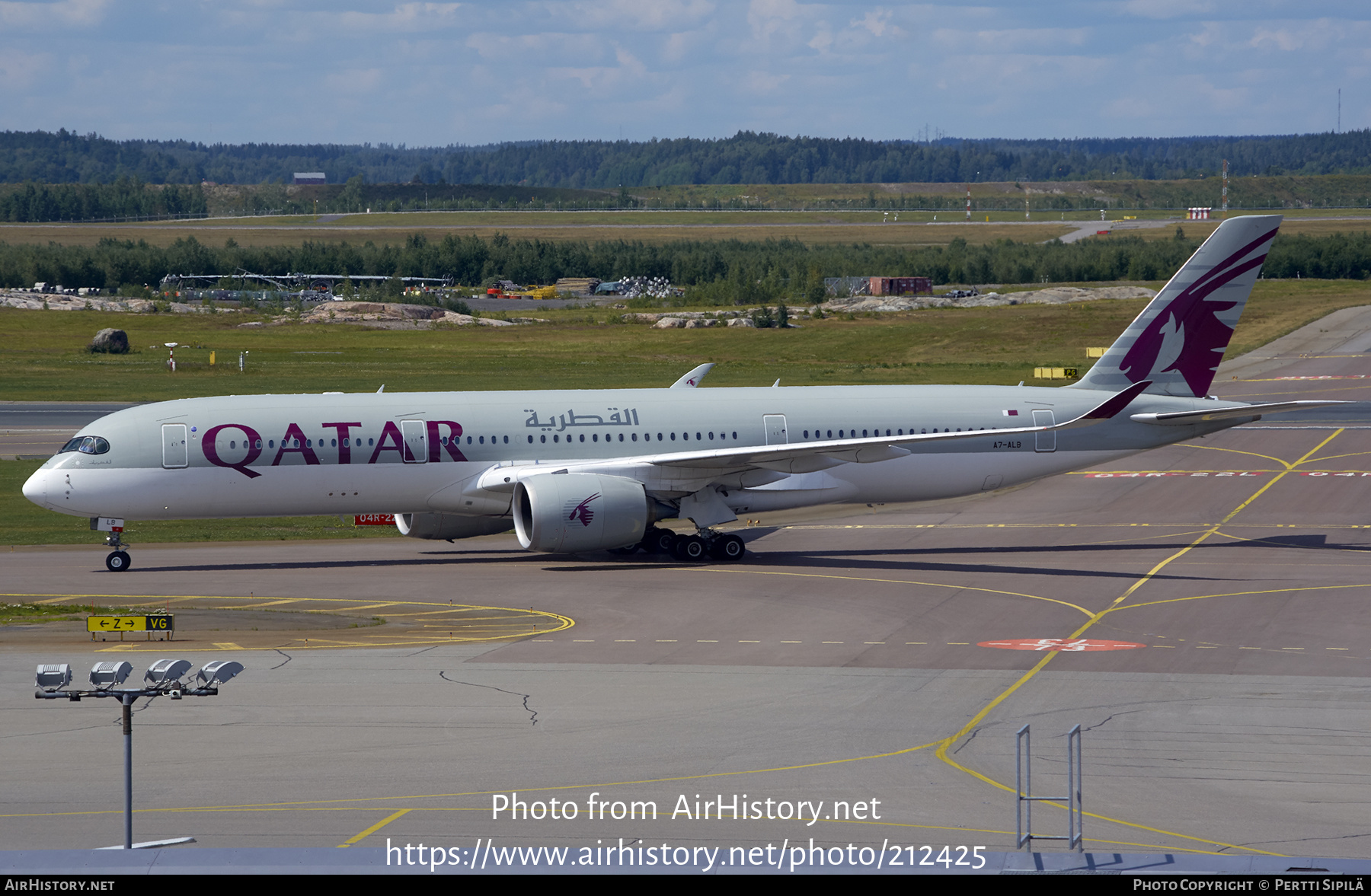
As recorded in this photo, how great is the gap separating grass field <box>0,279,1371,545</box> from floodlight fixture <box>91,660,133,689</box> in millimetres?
65368

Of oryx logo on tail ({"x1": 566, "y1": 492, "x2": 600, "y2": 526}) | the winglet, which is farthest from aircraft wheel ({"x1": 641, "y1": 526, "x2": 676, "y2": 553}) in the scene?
the winglet

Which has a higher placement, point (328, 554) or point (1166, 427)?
point (1166, 427)

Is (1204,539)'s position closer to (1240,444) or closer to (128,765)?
(1240,444)

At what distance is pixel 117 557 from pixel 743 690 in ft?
67.6

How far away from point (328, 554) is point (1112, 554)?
850 inches

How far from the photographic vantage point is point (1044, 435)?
140ft

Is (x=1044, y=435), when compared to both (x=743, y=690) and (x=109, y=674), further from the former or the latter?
(x=109, y=674)

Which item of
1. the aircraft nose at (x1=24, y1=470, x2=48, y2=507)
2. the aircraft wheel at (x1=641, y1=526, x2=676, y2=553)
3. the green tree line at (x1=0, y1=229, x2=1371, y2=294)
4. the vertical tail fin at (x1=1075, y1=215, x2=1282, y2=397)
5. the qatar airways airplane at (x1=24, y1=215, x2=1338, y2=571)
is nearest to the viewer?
the aircraft nose at (x1=24, y1=470, x2=48, y2=507)

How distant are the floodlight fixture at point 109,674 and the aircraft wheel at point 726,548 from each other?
25979mm

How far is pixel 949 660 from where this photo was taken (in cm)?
2800

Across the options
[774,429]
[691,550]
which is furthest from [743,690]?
[774,429]

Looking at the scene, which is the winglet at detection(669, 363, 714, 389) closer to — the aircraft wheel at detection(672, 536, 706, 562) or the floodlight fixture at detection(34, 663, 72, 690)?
the aircraft wheel at detection(672, 536, 706, 562)

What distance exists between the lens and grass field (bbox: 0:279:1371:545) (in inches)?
3396

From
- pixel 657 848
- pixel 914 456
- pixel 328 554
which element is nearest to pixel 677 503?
pixel 914 456
